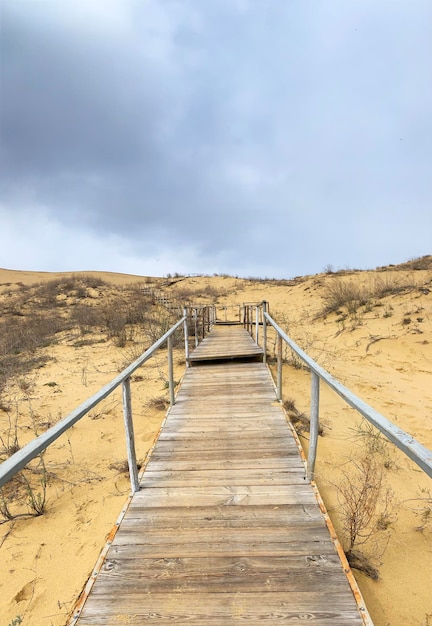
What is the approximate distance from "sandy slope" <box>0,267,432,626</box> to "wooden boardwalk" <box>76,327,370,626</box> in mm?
417

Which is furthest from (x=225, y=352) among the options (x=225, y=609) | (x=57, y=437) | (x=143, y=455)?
(x=57, y=437)

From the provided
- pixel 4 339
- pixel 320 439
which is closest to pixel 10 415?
pixel 320 439

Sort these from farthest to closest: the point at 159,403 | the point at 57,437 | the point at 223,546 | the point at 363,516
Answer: the point at 159,403, the point at 363,516, the point at 223,546, the point at 57,437

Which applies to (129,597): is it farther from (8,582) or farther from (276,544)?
(8,582)

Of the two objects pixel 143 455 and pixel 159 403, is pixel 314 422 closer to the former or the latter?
pixel 143 455

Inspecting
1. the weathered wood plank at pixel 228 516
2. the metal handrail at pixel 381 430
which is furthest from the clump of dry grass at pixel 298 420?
the weathered wood plank at pixel 228 516

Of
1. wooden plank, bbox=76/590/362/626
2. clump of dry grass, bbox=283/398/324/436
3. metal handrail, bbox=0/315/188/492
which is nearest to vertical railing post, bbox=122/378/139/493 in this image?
metal handrail, bbox=0/315/188/492

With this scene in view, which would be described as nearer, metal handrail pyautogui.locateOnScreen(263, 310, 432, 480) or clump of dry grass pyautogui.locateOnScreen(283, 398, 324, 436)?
metal handrail pyautogui.locateOnScreen(263, 310, 432, 480)

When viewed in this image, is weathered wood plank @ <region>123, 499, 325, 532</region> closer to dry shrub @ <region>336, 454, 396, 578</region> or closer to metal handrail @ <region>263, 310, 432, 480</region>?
dry shrub @ <region>336, 454, 396, 578</region>

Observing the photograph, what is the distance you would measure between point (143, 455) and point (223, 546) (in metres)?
1.88

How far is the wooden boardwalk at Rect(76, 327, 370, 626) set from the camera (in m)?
1.51

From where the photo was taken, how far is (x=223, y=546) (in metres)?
1.87

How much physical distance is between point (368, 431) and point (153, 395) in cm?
339

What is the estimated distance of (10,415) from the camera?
487 centimetres
